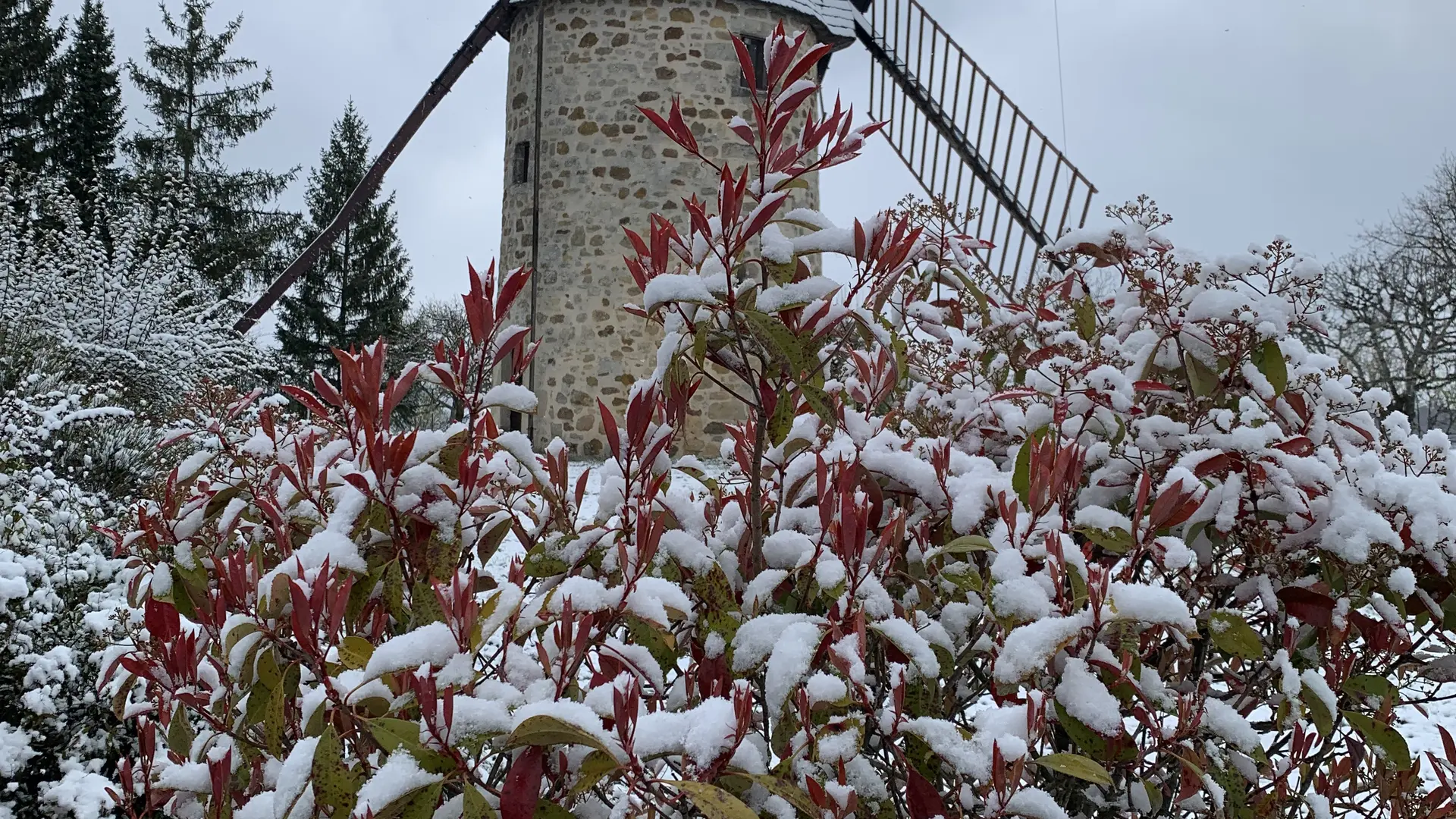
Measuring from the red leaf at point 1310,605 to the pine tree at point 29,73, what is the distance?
21.6m

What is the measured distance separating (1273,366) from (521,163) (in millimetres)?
10058

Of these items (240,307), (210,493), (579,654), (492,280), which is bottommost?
(579,654)

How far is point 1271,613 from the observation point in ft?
5.34

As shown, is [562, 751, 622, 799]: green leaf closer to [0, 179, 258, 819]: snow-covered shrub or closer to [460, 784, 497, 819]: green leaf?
[460, 784, 497, 819]: green leaf

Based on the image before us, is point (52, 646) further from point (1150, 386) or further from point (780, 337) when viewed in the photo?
point (1150, 386)

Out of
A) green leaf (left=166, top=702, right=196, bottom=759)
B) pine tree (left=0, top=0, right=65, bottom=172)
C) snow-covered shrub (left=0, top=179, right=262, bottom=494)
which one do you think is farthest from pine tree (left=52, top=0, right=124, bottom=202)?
green leaf (left=166, top=702, right=196, bottom=759)

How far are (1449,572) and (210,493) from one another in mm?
2005

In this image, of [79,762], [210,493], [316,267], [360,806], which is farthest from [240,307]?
[360,806]

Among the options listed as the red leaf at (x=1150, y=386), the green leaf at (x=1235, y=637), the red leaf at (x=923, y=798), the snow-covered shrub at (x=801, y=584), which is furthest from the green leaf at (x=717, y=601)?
the red leaf at (x=1150, y=386)

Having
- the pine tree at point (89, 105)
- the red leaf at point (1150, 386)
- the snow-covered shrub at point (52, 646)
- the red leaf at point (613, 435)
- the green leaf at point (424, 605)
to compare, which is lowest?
the snow-covered shrub at point (52, 646)

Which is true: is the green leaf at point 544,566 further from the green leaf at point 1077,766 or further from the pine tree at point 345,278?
the pine tree at point 345,278

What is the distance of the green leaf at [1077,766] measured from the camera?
1.09 m

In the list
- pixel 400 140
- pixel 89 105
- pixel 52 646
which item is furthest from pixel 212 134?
pixel 52 646

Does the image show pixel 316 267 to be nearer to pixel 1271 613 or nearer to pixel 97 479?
pixel 97 479
